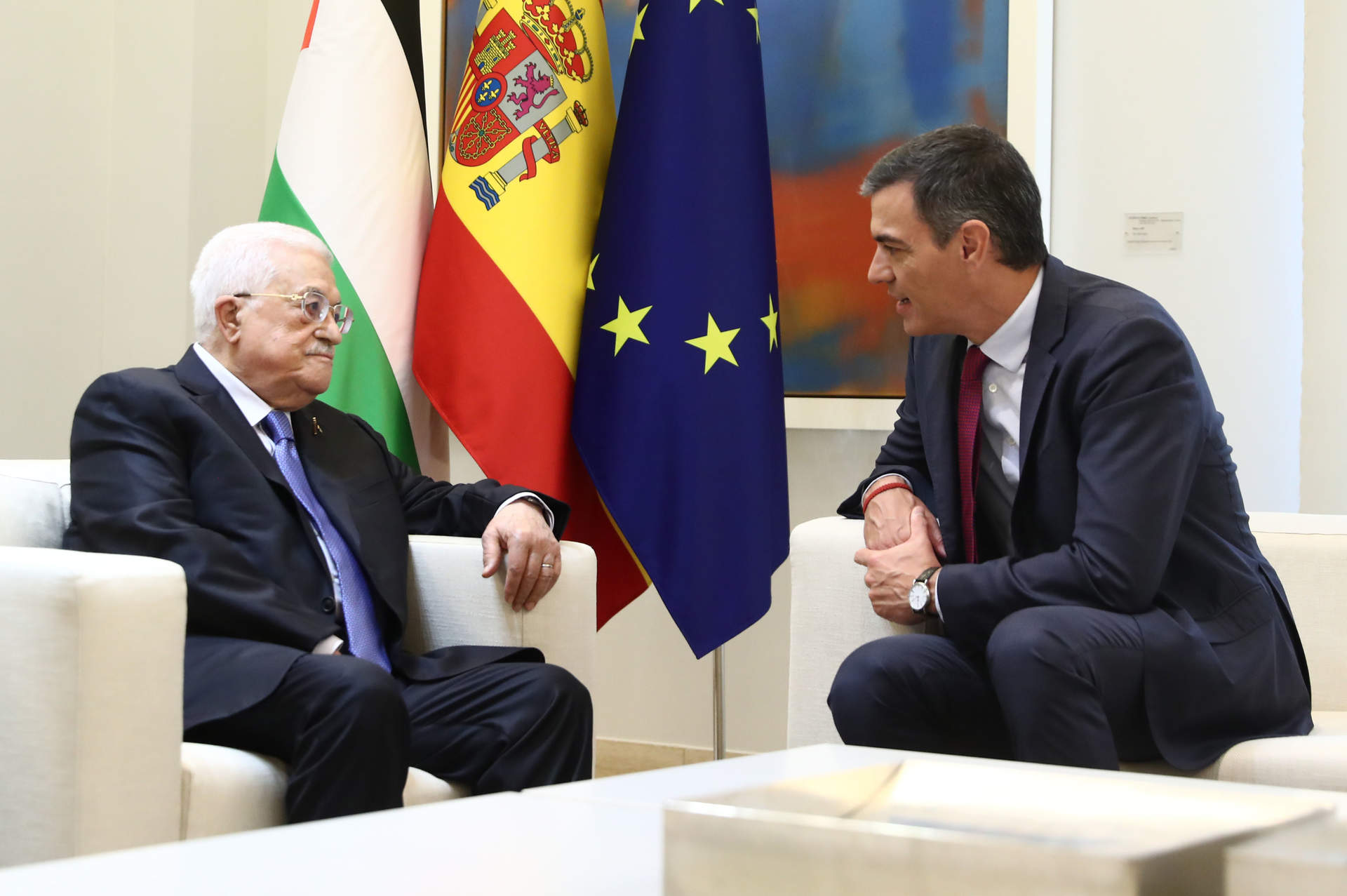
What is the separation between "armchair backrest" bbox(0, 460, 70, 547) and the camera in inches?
79.3

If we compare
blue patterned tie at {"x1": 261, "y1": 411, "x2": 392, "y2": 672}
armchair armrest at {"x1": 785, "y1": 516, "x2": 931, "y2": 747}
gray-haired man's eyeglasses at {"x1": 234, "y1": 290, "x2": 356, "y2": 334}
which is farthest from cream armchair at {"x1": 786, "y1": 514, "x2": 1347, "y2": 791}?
gray-haired man's eyeglasses at {"x1": 234, "y1": 290, "x2": 356, "y2": 334}

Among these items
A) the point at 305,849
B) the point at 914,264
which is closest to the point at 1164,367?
the point at 914,264

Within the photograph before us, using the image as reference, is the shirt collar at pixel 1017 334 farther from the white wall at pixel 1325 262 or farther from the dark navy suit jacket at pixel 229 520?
the white wall at pixel 1325 262

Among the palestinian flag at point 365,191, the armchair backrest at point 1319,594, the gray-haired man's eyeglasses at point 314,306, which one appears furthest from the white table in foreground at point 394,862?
the palestinian flag at point 365,191

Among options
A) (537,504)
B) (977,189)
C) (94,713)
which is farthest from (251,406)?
(977,189)

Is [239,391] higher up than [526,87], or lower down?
lower down

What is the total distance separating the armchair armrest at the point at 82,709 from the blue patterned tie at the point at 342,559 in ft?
1.77

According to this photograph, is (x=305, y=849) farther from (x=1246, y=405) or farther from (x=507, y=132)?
(x=1246, y=405)

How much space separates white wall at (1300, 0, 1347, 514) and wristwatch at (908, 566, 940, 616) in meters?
1.49

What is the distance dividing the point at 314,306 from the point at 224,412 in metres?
0.26

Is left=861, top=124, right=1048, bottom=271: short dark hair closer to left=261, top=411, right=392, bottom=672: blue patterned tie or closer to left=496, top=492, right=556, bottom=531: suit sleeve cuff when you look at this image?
left=496, top=492, right=556, bottom=531: suit sleeve cuff

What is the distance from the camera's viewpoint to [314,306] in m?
2.29

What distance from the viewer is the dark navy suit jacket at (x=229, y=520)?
191cm

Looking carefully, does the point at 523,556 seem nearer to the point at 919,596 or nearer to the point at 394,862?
the point at 919,596
